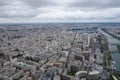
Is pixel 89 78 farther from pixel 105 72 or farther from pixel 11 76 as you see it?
pixel 11 76

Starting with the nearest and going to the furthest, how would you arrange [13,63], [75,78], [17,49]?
[75,78] < [13,63] < [17,49]

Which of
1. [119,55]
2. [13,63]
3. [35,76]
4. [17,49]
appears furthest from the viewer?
[17,49]

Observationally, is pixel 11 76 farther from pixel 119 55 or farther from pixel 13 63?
pixel 119 55

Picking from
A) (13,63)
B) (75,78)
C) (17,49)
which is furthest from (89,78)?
(17,49)

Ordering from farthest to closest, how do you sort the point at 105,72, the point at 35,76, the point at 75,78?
the point at 105,72 → the point at 35,76 → the point at 75,78

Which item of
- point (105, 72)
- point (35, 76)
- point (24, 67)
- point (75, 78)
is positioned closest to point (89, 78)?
point (75, 78)

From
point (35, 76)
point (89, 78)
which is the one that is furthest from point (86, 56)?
point (35, 76)

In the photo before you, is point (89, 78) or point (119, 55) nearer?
point (89, 78)

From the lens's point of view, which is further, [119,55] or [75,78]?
[119,55]

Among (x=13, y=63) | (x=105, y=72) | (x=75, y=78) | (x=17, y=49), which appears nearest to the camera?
(x=75, y=78)
